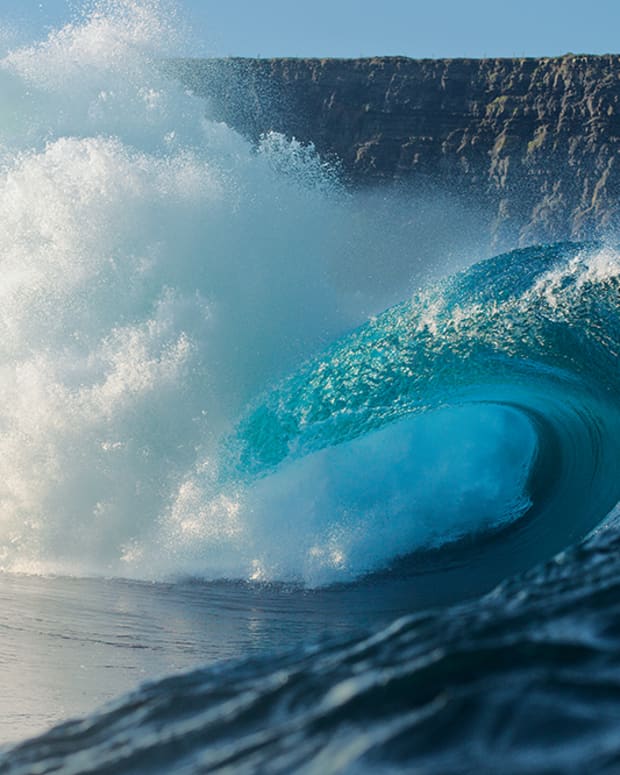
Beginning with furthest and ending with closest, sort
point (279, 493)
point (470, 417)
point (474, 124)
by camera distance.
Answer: point (474, 124) → point (470, 417) → point (279, 493)

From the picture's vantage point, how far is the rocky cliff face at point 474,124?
42.7 m

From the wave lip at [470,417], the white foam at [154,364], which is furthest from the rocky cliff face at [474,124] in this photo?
the wave lip at [470,417]

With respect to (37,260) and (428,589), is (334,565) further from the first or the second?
(37,260)

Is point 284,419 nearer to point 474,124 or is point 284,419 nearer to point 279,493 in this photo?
point 279,493

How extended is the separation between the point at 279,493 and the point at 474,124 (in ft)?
130

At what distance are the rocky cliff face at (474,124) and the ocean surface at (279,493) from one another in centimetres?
2964

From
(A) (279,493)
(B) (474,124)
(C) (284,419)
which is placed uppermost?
(B) (474,124)

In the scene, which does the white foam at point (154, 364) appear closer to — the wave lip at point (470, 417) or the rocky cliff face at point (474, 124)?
the wave lip at point (470, 417)

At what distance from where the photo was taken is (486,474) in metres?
9.76

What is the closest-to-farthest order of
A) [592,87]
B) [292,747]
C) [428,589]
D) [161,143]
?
1. [292,747]
2. [428,589]
3. [161,143]
4. [592,87]

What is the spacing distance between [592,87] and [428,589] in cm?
4223

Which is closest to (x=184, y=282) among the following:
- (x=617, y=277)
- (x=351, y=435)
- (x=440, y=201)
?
(x=351, y=435)

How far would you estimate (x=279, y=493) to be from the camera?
885 cm

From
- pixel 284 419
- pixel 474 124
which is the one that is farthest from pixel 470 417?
pixel 474 124
